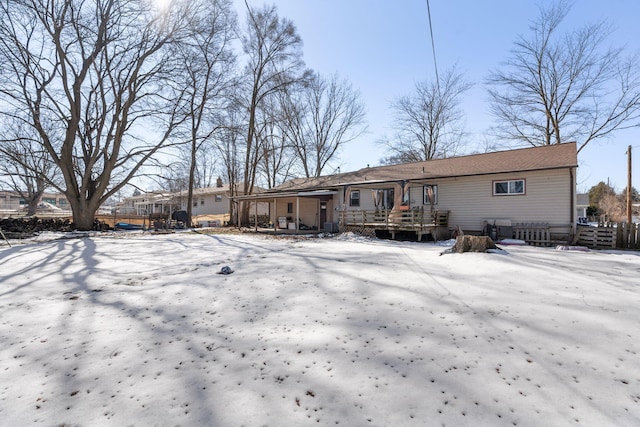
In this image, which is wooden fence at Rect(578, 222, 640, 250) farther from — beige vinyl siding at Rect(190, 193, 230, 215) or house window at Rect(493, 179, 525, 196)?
beige vinyl siding at Rect(190, 193, 230, 215)

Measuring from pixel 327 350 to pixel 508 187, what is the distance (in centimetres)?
1416

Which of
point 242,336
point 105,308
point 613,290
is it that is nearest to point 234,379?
point 242,336

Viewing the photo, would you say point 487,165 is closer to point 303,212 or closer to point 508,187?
point 508,187

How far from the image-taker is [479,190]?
1460cm

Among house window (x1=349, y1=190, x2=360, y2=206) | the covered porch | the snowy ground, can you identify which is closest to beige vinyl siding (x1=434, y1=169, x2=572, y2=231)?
house window (x1=349, y1=190, x2=360, y2=206)

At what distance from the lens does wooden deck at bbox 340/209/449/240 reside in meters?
14.0

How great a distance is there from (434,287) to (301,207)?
680 inches

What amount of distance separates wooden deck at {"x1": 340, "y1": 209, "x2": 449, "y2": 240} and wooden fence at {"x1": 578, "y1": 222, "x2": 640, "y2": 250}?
554cm

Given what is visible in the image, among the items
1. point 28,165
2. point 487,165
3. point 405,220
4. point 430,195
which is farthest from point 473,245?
point 28,165

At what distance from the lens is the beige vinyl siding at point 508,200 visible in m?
12.5

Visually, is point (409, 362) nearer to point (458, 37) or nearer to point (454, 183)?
point (458, 37)

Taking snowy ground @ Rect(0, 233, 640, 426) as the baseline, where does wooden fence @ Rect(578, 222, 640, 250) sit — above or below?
above

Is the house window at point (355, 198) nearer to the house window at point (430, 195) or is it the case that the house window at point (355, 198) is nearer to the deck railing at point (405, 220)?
the deck railing at point (405, 220)

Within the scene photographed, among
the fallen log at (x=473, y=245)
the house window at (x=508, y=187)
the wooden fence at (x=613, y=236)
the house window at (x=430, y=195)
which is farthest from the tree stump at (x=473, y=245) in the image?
the house window at (x=430, y=195)
